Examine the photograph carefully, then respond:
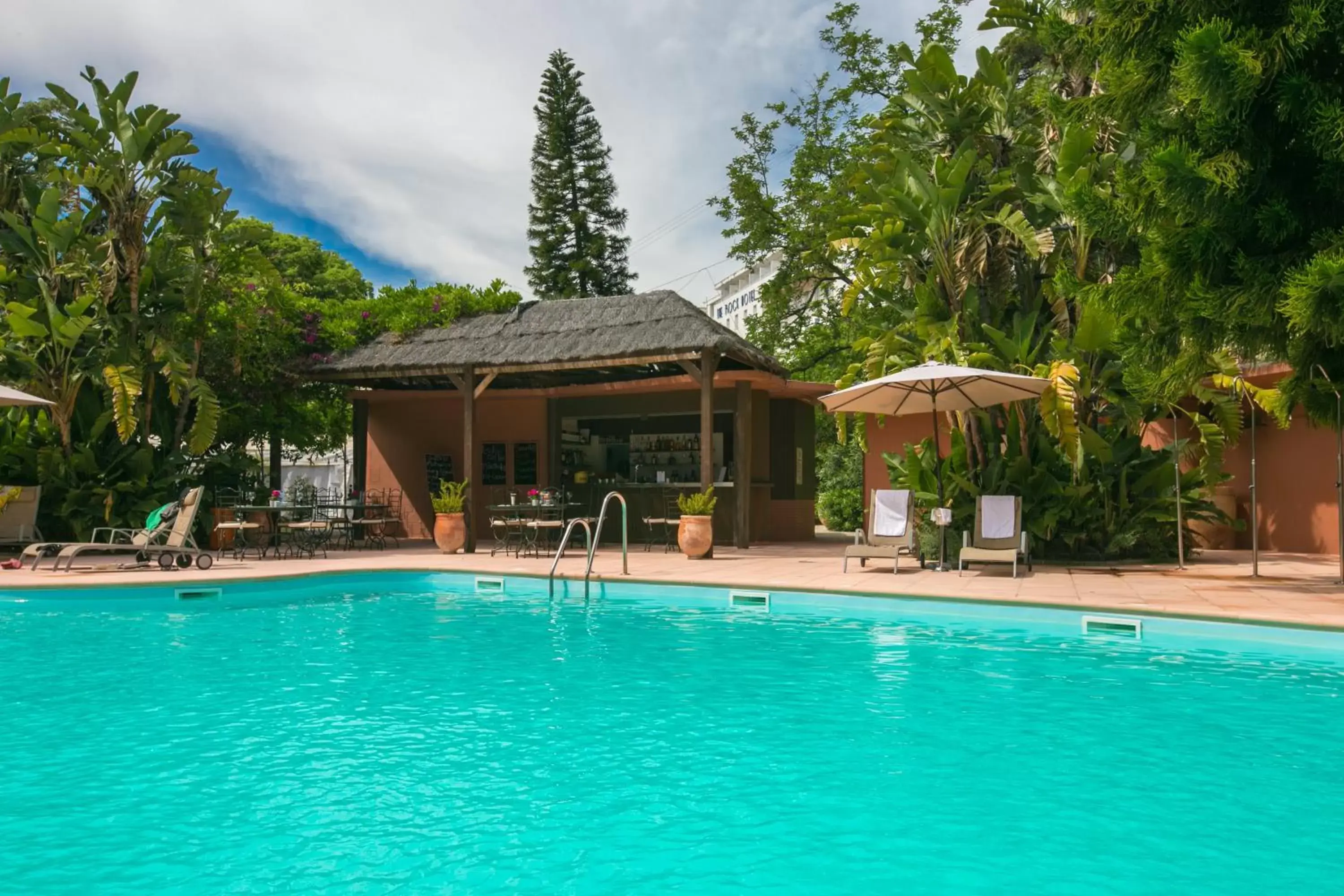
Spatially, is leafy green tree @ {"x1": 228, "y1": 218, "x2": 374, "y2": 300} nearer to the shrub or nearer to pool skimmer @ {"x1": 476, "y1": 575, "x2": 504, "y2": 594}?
the shrub

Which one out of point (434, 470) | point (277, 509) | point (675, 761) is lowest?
point (675, 761)

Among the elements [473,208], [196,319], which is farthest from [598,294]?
[196,319]

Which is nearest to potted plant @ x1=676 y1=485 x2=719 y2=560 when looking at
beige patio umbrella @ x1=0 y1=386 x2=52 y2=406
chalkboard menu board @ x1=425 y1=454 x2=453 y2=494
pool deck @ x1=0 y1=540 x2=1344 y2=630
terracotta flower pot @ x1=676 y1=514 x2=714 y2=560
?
terracotta flower pot @ x1=676 y1=514 x2=714 y2=560

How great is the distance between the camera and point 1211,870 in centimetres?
297

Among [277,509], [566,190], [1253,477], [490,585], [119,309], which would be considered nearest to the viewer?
[1253,477]

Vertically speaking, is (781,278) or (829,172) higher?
(829,172)

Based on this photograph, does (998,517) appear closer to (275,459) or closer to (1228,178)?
(1228,178)

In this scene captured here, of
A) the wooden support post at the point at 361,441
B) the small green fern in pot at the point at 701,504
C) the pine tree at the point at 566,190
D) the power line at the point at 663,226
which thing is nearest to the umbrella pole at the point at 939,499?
the small green fern in pot at the point at 701,504

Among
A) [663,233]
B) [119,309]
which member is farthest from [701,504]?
[663,233]

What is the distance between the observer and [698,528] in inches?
492

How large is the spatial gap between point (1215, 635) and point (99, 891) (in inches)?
283

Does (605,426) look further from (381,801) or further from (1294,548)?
(381,801)

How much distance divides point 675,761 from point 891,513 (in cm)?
734

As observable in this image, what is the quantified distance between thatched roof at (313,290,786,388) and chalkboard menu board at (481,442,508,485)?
56.2 inches
